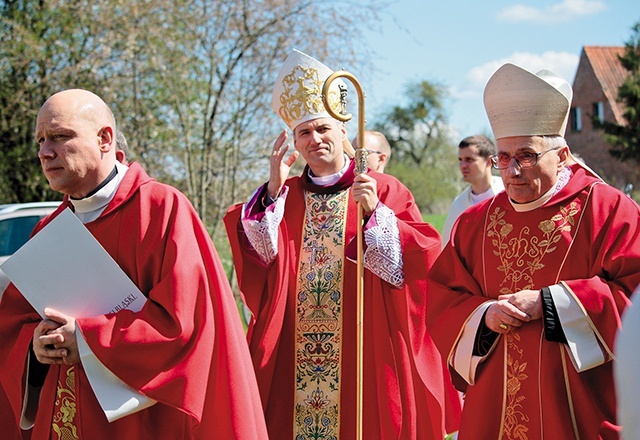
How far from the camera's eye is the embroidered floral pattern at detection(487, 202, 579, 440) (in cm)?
375

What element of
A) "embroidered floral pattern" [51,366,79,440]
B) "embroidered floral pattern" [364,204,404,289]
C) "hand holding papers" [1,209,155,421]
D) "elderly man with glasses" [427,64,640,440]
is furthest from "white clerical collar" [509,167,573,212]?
"embroidered floral pattern" [51,366,79,440]

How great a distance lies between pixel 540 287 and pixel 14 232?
585 cm

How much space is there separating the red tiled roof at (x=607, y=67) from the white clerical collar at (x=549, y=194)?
134ft

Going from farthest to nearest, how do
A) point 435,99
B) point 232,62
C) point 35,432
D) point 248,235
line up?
1. point 435,99
2. point 232,62
3. point 248,235
4. point 35,432

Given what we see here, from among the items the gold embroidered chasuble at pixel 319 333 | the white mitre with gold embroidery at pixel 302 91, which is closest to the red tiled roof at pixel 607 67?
the white mitre with gold embroidery at pixel 302 91

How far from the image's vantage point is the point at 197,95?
1156 cm

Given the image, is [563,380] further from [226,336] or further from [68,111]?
[68,111]

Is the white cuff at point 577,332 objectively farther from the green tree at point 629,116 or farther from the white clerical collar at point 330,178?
the green tree at point 629,116

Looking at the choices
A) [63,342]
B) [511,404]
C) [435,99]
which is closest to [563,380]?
[511,404]

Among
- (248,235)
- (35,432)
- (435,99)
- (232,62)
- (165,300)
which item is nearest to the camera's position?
(165,300)

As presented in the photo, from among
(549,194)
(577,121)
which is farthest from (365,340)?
(577,121)

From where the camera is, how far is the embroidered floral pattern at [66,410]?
3.65 metres

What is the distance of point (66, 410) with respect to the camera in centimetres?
366

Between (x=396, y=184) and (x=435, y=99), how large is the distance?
48.7 metres
